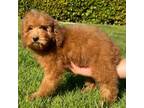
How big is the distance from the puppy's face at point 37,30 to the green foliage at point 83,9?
0.10 metres

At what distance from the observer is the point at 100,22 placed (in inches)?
220

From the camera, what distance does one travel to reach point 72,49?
5504 millimetres

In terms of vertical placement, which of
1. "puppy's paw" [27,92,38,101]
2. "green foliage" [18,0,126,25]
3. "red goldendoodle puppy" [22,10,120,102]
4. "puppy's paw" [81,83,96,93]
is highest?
"green foliage" [18,0,126,25]

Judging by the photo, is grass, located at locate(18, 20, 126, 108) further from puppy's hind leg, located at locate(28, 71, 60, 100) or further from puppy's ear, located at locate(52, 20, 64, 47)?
puppy's ear, located at locate(52, 20, 64, 47)

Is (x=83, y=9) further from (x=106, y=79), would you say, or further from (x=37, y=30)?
(x=106, y=79)

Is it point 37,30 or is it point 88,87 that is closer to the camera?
point 37,30

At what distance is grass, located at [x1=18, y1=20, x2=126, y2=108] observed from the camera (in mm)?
5570

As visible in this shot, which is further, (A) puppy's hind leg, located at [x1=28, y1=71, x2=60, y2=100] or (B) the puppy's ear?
(A) puppy's hind leg, located at [x1=28, y1=71, x2=60, y2=100]

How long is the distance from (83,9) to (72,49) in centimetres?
35

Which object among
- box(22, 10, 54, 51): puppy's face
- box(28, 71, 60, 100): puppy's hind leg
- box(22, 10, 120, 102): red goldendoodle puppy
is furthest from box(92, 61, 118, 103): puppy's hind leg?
box(22, 10, 54, 51): puppy's face

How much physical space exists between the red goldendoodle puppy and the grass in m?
0.07

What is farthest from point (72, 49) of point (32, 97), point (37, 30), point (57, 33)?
point (32, 97)
